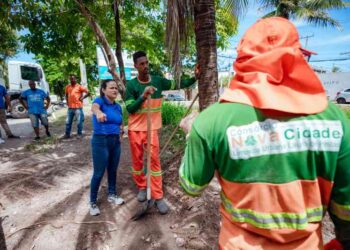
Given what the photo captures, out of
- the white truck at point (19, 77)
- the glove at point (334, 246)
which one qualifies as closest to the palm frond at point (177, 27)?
the glove at point (334, 246)

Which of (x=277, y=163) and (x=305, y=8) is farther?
(x=305, y=8)

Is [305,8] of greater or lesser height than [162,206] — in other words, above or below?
above

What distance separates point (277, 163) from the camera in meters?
1.02

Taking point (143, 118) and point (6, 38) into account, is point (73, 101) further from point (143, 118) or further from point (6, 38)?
point (143, 118)

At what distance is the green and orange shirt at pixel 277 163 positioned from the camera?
1.00m

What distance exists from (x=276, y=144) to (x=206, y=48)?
2.39 meters

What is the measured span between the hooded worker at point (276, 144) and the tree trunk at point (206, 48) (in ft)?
7.15

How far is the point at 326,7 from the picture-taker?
1585 cm

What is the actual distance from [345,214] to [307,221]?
176 millimetres

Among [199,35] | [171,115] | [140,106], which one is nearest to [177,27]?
[199,35]

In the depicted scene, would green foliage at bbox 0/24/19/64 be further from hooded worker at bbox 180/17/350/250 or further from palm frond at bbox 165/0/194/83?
hooded worker at bbox 180/17/350/250

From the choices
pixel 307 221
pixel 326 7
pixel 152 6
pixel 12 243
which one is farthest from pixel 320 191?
pixel 326 7

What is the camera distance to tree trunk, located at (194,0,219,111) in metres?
3.13

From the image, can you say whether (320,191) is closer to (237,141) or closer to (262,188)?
(262,188)
